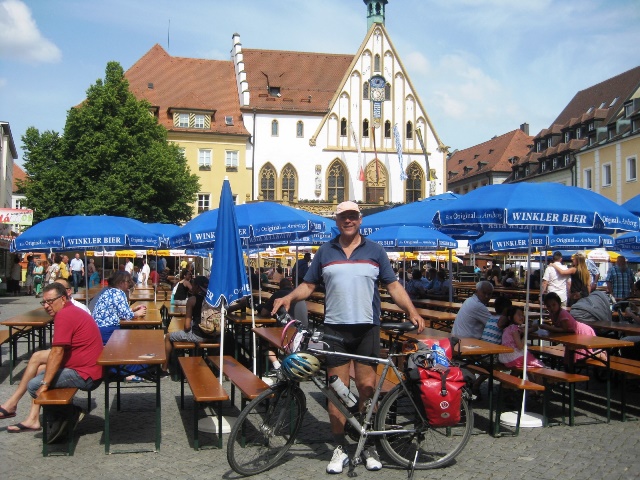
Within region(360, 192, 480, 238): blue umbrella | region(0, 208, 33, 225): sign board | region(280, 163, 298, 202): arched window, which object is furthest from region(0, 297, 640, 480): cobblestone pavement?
region(280, 163, 298, 202): arched window

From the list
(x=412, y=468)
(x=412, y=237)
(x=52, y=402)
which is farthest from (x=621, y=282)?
(x=52, y=402)

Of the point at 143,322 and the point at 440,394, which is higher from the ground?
the point at 143,322

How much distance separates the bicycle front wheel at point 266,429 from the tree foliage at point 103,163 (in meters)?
34.3

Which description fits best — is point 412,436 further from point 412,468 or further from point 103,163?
point 103,163

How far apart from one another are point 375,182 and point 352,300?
172 feet

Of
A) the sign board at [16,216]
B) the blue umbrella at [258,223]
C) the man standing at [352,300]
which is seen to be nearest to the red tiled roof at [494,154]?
the sign board at [16,216]

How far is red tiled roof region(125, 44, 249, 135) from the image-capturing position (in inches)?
2215

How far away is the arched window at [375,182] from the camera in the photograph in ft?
189

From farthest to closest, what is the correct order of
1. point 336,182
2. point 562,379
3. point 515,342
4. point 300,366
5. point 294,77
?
point 294,77, point 336,182, point 515,342, point 562,379, point 300,366

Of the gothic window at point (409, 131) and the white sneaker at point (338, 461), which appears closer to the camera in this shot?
the white sneaker at point (338, 461)

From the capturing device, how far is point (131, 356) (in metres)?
6.14

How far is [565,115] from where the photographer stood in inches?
2505

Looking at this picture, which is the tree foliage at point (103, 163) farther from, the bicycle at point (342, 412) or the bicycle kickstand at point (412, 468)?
the bicycle kickstand at point (412, 468)

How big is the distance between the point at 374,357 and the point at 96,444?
2.65 m
